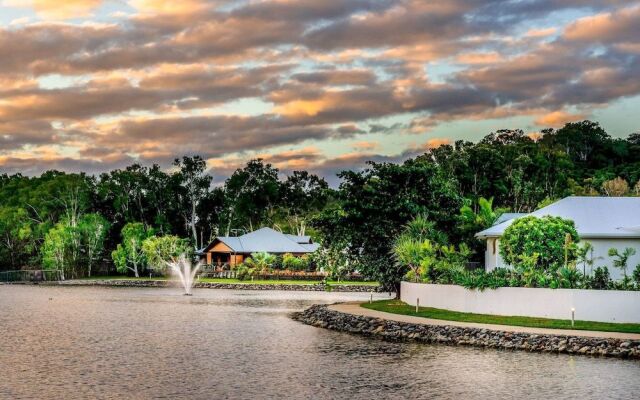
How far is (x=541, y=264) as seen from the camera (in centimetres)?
3762

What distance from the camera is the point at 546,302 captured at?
33031 mm

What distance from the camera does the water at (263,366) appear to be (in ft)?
70.4

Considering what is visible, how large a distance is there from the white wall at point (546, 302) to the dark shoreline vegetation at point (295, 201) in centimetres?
956

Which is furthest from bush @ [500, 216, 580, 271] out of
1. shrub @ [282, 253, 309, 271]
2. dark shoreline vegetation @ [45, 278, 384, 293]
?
shrub @ [282, 253, 309, 271]

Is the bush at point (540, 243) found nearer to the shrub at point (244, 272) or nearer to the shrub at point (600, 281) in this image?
the shrub at point (600, 281)

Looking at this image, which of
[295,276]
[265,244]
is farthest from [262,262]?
[265,244]

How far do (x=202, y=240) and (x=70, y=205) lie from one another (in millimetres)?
21483

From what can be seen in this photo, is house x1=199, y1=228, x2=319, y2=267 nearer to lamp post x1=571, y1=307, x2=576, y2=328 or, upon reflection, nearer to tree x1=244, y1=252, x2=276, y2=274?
tree x1=244, y1=252, x2=276, y2=274

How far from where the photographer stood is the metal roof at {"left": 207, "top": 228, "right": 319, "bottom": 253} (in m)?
99.6

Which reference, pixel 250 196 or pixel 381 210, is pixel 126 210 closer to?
pixel 250 196

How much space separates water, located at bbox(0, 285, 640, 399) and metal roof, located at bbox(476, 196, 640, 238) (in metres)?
16.5

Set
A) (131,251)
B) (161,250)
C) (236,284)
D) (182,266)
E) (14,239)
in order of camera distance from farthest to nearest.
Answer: (14,239), (131,251), (182,266), (161,250), (236,284)

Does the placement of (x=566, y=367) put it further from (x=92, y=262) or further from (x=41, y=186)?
(x=41, y=186)

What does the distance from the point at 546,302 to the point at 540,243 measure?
4.70 m
